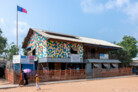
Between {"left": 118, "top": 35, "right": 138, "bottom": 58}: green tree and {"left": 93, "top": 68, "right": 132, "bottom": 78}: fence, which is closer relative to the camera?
{"left": 93, "top": 68, "right": 132, "bottom": 78}: fence

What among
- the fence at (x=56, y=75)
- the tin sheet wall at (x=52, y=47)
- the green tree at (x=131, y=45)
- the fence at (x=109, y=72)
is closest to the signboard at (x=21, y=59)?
the fence at (x=56, y=75)

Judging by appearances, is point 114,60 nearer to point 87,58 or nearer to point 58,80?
point 87,58

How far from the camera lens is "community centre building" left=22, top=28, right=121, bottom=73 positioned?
20.1 meters

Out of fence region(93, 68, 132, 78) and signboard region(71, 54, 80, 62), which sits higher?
signboard region(71, 54, 80, 62)

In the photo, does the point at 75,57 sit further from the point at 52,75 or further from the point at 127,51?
the point at 127,51

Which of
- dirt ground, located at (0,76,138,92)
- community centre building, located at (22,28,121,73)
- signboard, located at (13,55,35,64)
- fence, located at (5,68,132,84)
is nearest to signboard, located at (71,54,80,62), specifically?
community centre building, located at (22,28,121,73)

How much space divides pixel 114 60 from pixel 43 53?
14.6 m

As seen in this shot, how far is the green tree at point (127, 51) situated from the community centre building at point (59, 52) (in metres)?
5.67

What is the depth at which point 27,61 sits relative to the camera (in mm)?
16953

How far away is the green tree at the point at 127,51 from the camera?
31955mm

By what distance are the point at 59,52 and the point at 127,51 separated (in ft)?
60.4

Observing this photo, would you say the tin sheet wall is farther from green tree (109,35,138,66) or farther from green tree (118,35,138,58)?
green tree (118,35,138,58)

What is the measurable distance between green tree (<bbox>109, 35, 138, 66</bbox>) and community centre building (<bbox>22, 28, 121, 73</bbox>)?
5.67m

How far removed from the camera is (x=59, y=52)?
68.7 ft
